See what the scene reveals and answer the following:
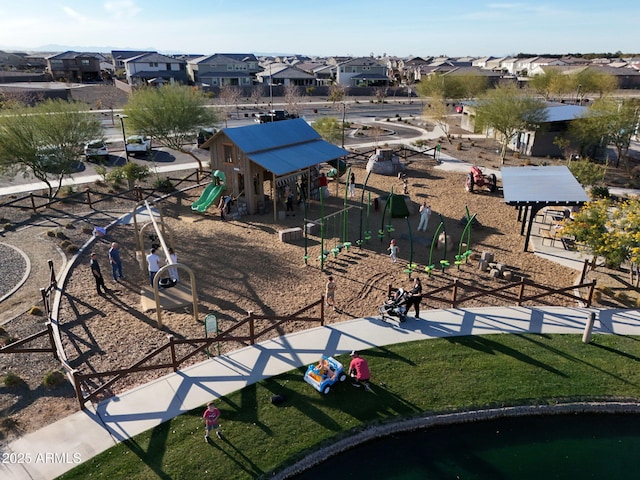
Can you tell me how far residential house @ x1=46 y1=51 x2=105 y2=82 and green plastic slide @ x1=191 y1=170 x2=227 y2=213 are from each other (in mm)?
81841

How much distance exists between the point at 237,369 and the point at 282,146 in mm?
16789

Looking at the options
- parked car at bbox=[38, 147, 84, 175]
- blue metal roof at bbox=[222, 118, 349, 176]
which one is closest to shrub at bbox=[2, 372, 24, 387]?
blue metal roof at bbox=[222, 118, 349, 176]

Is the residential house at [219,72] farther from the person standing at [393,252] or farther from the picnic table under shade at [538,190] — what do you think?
the person standing at [393,252]

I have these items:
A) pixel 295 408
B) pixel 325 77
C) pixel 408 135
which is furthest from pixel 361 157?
pixel 325 77

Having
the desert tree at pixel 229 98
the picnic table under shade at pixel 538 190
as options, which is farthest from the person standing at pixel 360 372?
the desert tree at pixel 229 98

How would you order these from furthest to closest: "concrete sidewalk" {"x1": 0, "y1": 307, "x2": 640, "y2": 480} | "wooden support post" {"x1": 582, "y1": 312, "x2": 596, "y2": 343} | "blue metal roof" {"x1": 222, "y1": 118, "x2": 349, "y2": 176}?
"blue metal roof" {"x1": 222, "y1": 118, "x2": 349, "y2": 176}, "wooden support post" {"x1": 582, "y1": 312, "x2": 596, "y2": 343}, "concrete sidewalk" {"x1": 0, "y1": 307, "x2": 640, "y2": 480}

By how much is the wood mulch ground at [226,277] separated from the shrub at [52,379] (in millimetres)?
143

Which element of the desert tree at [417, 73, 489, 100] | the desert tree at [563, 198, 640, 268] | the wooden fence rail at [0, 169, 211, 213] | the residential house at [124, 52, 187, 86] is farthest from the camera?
the residential house at [124, 52, 187, 86]

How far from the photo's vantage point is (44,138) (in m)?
25.5

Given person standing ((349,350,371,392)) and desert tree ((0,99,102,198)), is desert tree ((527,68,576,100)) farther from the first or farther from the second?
person standing ((349,350,371,392))

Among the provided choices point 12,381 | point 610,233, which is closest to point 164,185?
point 12,381

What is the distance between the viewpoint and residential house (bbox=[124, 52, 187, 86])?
3241 inches

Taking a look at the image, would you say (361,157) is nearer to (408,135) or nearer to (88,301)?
(408,135)

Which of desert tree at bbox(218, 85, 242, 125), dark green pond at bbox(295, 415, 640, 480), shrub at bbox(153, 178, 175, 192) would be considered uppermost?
desert tree at bbox(218, 85, 242, 125)
